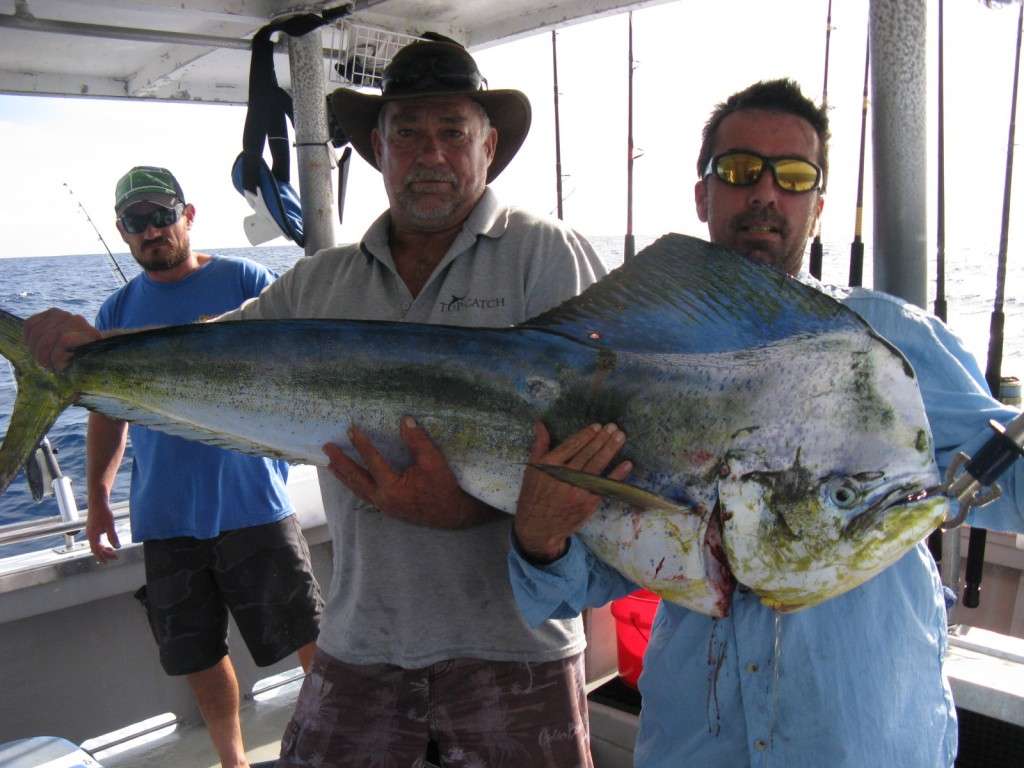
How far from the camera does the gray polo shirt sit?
1767 millimetres

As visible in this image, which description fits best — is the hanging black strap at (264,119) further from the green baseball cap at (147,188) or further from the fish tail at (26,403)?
the fish tail at (26,403)

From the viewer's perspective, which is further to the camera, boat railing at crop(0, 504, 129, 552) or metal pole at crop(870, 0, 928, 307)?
boat railing at crop(0, 504, 129, 552)

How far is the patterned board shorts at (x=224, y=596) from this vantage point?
2965mm

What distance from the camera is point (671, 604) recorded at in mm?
1499

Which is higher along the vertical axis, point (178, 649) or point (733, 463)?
point (733, 463)

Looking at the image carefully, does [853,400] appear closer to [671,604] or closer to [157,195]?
[671,604]

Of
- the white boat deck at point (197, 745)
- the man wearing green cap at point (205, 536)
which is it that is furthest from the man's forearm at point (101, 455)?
the white boat deck at point (197, 745)

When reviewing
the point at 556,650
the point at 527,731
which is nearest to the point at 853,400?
the point at 556,650

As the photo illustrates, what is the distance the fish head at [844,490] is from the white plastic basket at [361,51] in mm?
2828

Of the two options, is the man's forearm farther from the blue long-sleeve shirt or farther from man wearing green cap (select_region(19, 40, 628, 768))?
the blue long-sleeve shirt

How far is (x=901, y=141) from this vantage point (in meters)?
1.90

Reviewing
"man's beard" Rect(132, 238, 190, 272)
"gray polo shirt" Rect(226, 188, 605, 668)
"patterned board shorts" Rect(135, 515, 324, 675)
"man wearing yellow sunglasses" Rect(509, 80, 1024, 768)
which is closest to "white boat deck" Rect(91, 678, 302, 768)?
"patterned board shorts" Rect(135, 515, 324, 675)

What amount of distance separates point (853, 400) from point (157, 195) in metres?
2.98

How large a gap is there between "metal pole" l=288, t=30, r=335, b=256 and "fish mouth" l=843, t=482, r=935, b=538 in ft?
9.10
